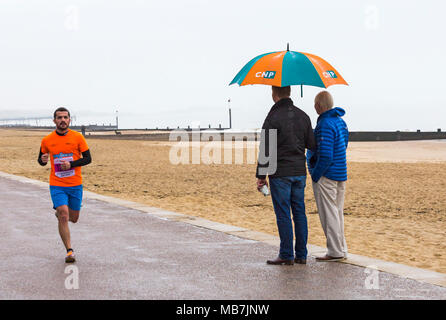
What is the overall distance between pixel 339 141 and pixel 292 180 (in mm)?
717

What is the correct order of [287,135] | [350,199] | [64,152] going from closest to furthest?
[287,135] < [64,152] < [350,199]

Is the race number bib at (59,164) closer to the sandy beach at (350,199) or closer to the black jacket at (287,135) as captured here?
the black jacket at (287,135)

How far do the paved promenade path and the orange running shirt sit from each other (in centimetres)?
92

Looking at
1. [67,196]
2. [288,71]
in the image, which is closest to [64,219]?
[67,196]

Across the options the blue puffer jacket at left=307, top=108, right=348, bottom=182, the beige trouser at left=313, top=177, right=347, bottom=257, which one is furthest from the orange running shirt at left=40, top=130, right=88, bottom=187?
the beige trouser at left=313, top=177, right=347, bottom=257

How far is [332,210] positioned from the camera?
6531 mm

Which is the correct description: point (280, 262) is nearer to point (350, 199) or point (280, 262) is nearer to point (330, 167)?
point (330, 167)

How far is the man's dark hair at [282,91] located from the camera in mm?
6266

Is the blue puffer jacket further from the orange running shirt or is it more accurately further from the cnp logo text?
the orange running shirt

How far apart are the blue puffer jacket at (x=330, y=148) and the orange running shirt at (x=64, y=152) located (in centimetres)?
247

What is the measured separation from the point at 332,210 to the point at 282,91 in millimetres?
1404

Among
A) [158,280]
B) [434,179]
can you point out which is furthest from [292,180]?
[434,179]

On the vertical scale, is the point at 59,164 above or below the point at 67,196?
above
